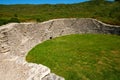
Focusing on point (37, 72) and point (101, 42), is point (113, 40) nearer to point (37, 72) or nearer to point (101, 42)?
point (101, 42)

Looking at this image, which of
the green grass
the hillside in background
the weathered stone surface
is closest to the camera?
the weathered stone surface

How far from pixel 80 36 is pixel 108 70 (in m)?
12.0

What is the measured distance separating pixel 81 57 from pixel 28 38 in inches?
186

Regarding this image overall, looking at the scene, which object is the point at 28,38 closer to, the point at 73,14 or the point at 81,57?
the point at 81,57

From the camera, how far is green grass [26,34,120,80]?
49.4ft

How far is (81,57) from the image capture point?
60.3 feet

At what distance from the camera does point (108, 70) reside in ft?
51.6

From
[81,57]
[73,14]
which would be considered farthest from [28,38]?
[73,14]

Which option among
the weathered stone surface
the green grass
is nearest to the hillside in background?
the weathered stone surface

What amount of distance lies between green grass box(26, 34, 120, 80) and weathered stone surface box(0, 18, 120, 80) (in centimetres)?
110

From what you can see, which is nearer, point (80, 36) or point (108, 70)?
point (108, 70)

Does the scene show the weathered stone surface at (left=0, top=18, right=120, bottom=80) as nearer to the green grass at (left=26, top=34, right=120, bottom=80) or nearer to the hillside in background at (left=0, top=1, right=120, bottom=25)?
the green grass at (left=26, top=34, right=120, bottom=80)

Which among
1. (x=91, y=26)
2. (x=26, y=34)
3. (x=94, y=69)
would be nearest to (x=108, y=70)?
(x=94, y=69)

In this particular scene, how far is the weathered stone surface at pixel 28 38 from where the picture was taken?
8891mm
